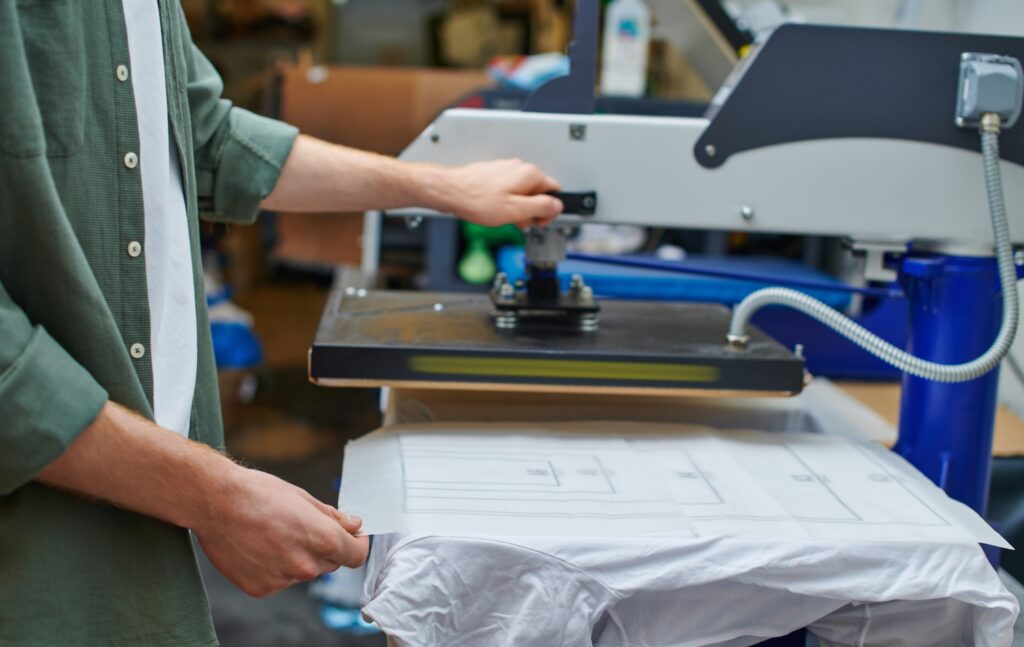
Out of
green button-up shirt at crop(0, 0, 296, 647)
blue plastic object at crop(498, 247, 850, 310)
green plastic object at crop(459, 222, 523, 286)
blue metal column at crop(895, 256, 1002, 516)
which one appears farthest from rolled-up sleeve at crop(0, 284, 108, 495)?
green plastic object at crop(459, 222, 523, 286)

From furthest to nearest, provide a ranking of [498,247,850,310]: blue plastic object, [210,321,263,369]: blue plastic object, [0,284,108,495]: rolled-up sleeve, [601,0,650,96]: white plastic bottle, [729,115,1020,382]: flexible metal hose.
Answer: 1. [210,321,263,369]: blue plastic object
2. [601,0,650,96]: white plastic bottle
3. [498,247,850,310]: blue plastic object
4. [729,115,1020,382]: flexible metal hose
5. [0,284,108,495]: rolled-up sleeve

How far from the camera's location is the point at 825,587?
2.49 ft

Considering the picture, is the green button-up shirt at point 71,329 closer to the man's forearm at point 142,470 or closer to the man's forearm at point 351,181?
the man's forearm at point 142,470

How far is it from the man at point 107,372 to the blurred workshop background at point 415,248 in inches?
16.2

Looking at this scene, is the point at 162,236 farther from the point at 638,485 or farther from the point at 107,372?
the point at 638,485

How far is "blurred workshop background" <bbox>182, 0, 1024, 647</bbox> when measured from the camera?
156 cm

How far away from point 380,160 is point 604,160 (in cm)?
25

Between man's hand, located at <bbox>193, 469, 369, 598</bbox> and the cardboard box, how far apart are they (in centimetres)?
184

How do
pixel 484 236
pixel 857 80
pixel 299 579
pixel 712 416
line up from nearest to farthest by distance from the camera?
pixel 299 579
pixel 857 80
pixel 712 416
pixel 484 236

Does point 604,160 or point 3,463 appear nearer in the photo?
point 3,463

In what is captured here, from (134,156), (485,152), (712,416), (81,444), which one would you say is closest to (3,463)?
(81,444)

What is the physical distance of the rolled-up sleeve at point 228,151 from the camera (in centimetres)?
99

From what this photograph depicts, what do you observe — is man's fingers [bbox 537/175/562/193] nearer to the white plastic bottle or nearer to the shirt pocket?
the shirt pocket

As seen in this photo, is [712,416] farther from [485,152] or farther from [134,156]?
[134,156]
